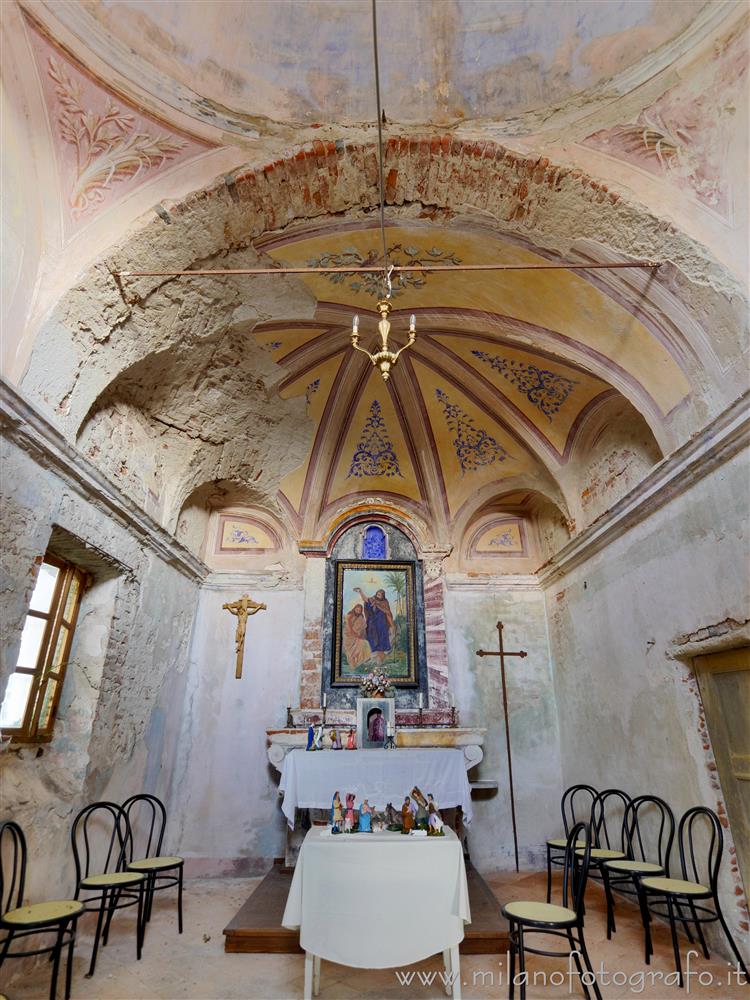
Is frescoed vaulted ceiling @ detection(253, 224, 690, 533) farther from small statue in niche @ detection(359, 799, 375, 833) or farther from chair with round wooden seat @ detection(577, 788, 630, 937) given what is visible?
small statue in niche @ detection(359, 799, 375, 833)

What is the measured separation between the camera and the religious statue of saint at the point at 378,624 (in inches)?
285

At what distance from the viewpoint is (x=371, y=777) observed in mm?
5738

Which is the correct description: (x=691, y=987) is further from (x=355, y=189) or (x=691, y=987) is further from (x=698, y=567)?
(x=355, y=189)

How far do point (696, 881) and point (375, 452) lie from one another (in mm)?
5491

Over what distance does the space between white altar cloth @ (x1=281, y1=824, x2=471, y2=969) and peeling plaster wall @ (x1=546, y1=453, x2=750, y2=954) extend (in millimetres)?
2027

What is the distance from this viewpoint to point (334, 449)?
24.9ft

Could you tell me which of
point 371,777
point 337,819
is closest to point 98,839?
point 337,819

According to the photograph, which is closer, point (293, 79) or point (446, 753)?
point (293, 79)

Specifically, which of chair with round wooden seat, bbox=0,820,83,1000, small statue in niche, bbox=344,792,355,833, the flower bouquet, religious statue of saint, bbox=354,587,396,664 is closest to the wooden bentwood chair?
small statue in niche, bbox=344,792,355,833

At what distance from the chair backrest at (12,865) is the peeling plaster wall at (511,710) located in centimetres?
468

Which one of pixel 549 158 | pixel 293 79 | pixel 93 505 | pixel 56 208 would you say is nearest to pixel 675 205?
pixel 549 158

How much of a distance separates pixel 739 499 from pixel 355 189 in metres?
3.71

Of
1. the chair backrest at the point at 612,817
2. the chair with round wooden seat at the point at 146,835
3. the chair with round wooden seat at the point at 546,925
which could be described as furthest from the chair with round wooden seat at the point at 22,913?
the chair backrest at the point at 612,817

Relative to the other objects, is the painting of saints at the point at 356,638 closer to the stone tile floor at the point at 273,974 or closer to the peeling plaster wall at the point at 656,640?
the peeling plaster wall at the point at 656,640
